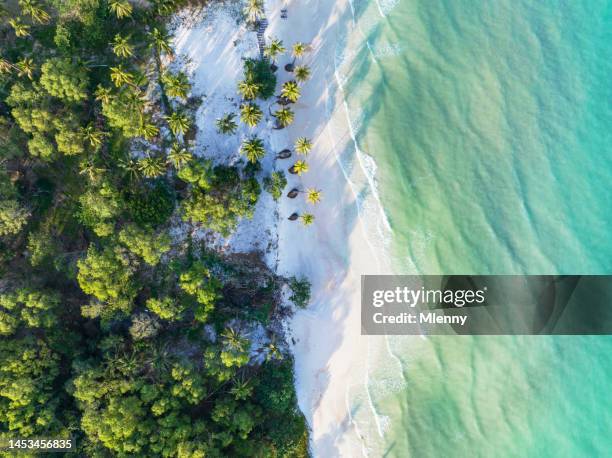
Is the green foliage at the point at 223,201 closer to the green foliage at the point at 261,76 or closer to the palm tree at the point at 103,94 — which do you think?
the green foliage at the point at 261,76

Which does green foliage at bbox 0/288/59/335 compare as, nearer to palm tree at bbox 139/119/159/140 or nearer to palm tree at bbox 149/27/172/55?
palm tree at bbox 139/119/159/140

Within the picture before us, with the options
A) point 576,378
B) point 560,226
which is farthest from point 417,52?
point 576,378

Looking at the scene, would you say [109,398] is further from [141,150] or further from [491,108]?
[491,108]

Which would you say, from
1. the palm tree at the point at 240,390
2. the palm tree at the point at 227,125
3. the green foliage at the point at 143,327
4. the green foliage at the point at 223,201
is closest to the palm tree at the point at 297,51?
the palm tree at the point at 227,125

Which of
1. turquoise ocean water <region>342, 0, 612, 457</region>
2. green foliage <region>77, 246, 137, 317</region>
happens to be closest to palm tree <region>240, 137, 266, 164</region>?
turquoise ocean water <region>342, 0, 612, 457</region>

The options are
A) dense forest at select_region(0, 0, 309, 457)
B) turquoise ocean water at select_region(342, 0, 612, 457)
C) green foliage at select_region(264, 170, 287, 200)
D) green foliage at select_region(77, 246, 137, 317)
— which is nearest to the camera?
green foliage at select_region(77, 246, 137, 317)

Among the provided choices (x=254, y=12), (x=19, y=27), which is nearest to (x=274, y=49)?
(x=254, y=12)
